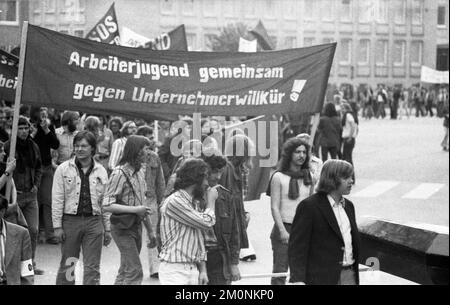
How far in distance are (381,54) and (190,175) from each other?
2038 inches

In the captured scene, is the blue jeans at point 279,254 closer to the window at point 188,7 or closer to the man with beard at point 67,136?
the man with beard at point 67,136

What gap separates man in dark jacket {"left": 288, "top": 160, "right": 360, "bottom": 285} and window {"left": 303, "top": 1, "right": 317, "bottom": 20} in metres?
39.6

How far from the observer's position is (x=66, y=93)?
359 inches

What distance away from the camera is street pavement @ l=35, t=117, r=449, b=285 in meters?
10.8

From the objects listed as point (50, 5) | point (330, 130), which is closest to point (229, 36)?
point (330, 130)

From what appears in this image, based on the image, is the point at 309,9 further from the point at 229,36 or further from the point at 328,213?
the point at 328,213

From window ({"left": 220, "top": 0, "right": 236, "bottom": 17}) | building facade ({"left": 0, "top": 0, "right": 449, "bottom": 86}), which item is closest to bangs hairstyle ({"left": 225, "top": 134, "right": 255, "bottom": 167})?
building facade ({"left": 0, "top": 0, "right": 449, "bottom": 86})

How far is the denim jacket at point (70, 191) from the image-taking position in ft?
27.6

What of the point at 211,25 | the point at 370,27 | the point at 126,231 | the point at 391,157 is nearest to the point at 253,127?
the point at 126,231

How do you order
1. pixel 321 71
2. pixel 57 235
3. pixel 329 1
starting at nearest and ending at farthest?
pixel 57 235 → pixel 321 71 → pixel 329 1

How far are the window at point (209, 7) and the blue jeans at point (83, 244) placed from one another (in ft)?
146

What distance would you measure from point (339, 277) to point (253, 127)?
8297 mm

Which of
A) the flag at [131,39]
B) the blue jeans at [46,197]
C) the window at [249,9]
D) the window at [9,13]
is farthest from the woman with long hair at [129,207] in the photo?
the window at [249,9]

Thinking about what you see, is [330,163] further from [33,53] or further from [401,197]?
[401,197]
